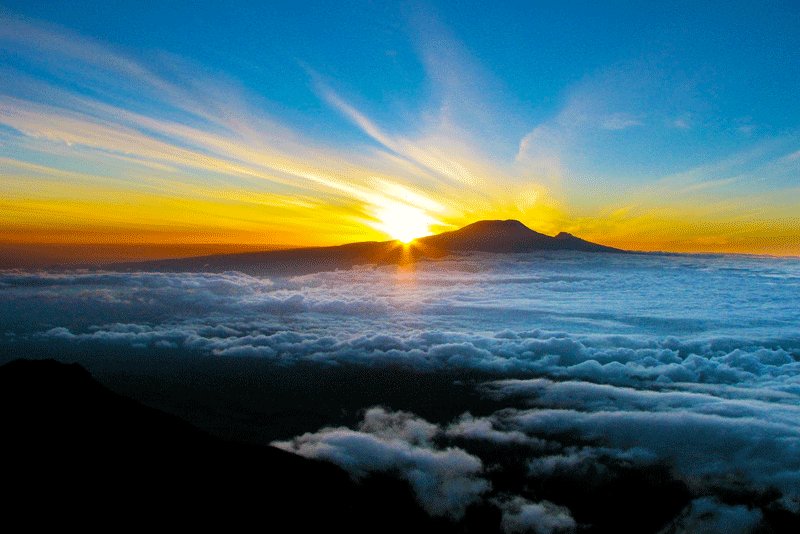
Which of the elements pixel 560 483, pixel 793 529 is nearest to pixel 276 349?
pixel 560 483

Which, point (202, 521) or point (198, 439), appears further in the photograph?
point (198, 439)

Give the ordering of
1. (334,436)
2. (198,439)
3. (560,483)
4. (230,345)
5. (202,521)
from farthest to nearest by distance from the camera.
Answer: (230,345), (334,436), (560,483), (198,439), (202,521)

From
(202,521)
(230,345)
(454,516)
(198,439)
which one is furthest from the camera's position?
(230,345)

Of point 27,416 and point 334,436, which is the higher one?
point 27,416

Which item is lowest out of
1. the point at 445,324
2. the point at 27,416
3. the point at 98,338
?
the point at 98,338

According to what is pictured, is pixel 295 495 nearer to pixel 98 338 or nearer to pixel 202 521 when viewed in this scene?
pixel 202 521

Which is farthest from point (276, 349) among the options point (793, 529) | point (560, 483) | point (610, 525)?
point (793, 529)
